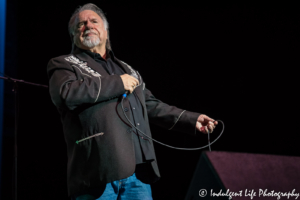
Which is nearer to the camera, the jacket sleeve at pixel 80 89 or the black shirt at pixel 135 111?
the jacket sleeve at pixel 80 89

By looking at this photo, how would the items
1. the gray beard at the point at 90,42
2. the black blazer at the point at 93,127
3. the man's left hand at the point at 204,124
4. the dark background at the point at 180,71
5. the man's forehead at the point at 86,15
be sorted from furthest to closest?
the dark background at the point at 180,71 → the man's forehead at the point at 86,15 → the gray beard at the point at 90,42 → the man's left hand at the point at 204,124 → the black blazer at the point at 93,127

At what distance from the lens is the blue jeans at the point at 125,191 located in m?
1.43

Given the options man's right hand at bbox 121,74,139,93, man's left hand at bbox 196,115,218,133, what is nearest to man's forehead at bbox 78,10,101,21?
man's right hand at bbox 121,74,139,93

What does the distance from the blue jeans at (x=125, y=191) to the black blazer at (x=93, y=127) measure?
0.06 m

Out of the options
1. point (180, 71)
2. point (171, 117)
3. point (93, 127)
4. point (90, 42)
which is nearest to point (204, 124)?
point (171, 117)

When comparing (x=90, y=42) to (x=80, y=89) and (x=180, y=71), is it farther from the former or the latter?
(x=180, y=71)

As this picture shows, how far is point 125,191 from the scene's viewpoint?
1483 millimetres

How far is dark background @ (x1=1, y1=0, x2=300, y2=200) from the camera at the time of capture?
9.20 feet

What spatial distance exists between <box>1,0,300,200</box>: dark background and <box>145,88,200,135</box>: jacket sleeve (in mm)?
1126

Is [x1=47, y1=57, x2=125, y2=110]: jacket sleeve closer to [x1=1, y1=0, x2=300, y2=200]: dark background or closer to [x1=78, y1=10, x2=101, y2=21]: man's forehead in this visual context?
[x1=78, y1=10, x2=101, y2=21]: man's forehead

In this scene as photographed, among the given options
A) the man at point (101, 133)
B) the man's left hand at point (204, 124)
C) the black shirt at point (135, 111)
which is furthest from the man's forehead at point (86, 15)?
the man's left hand at point (204, 124)

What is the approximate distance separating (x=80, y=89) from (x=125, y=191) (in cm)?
50

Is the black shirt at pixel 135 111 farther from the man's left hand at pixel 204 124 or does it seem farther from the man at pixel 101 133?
the man's left hand at pixel 204 124

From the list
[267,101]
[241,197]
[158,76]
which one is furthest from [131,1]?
[241,197]
